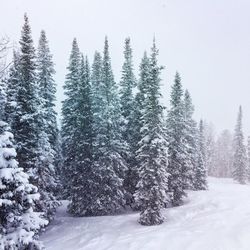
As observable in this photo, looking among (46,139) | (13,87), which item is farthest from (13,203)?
(13,87)

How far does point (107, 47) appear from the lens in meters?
43.6

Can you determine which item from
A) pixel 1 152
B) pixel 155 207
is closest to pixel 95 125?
pixel 155 207

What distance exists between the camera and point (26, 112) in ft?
92.7

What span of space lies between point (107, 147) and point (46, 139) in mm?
10808

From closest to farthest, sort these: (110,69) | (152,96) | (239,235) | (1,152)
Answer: (1,152)
(239,235)
(152,96)
(110,69)

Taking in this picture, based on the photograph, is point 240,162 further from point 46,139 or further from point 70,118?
point 46,139

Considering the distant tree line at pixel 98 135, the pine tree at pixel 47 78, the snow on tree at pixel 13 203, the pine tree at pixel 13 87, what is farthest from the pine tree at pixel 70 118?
the snow on tree at pixel 13 203

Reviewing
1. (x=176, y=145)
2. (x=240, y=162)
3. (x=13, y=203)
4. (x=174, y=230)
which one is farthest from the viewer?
(x=240, y=162)

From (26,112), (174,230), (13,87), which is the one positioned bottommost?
(174,230)

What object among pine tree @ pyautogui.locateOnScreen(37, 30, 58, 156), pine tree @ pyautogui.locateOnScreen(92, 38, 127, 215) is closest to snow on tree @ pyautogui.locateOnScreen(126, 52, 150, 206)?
pine tree @ pyautogui.locateOnScreen(92, 38, 127, 215)

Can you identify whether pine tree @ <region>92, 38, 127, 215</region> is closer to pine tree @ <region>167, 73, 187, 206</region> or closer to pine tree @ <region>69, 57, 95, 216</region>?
pine tree @ <region>69, 57, 95, 216</region>

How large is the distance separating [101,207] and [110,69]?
→ 14847mm

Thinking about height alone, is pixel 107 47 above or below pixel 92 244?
above

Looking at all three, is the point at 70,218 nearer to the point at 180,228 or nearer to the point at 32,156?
the point at 32,156
